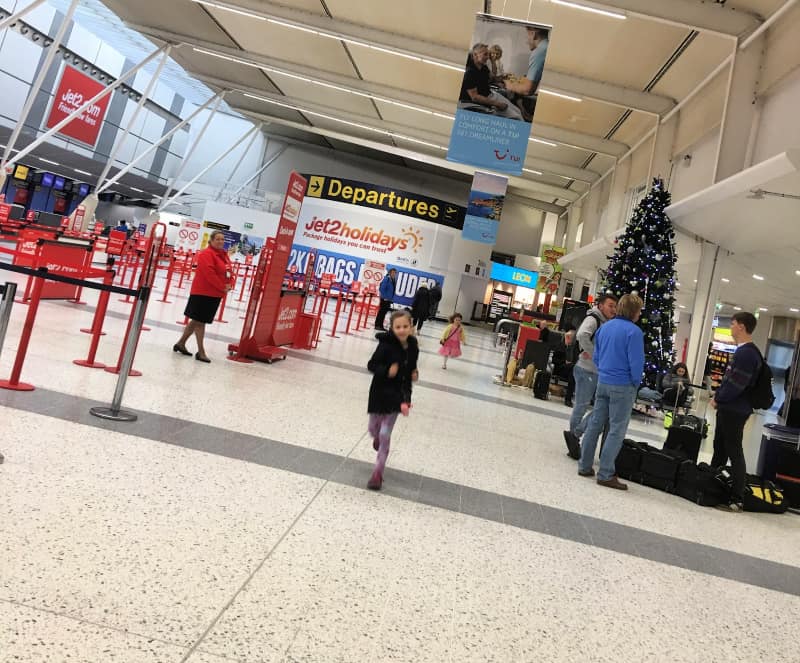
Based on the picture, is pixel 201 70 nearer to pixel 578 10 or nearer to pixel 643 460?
pixel 578 10

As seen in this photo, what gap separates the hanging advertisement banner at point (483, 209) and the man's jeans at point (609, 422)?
1280cm

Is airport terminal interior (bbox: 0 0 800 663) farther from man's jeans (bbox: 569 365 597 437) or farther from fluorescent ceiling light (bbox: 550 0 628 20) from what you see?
man's jeans (bbox: 569 365 597 437)

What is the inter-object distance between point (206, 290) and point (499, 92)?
446 cm

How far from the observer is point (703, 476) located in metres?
5.43

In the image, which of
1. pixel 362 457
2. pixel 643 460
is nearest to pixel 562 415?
pixel 643 460

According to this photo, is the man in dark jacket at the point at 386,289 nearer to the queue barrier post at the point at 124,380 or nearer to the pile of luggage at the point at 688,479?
the pile of luggage at the point at 688,479

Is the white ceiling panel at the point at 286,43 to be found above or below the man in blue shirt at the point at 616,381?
above

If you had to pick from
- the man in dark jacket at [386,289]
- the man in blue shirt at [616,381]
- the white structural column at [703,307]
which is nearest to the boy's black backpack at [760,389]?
the man in blue shirt at [616,381]

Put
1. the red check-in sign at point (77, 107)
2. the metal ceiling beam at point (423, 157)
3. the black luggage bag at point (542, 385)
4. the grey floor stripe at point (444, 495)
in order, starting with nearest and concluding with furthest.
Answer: the grey floor stripe at point (444, 495) < the black luggage bag at point (542, 385) < the red check-in sign at point (77, 107) < the metal ceiling beam at point (423, 157)

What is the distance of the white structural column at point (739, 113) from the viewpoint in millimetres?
10195

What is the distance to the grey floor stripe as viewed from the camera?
3.78 meters

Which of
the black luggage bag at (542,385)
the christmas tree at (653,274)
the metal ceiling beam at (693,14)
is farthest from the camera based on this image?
the christmas tree at (653,274)

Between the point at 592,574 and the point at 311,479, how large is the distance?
5.34 feet

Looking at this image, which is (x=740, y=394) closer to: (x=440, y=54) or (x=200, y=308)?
(x=200, y=308)
